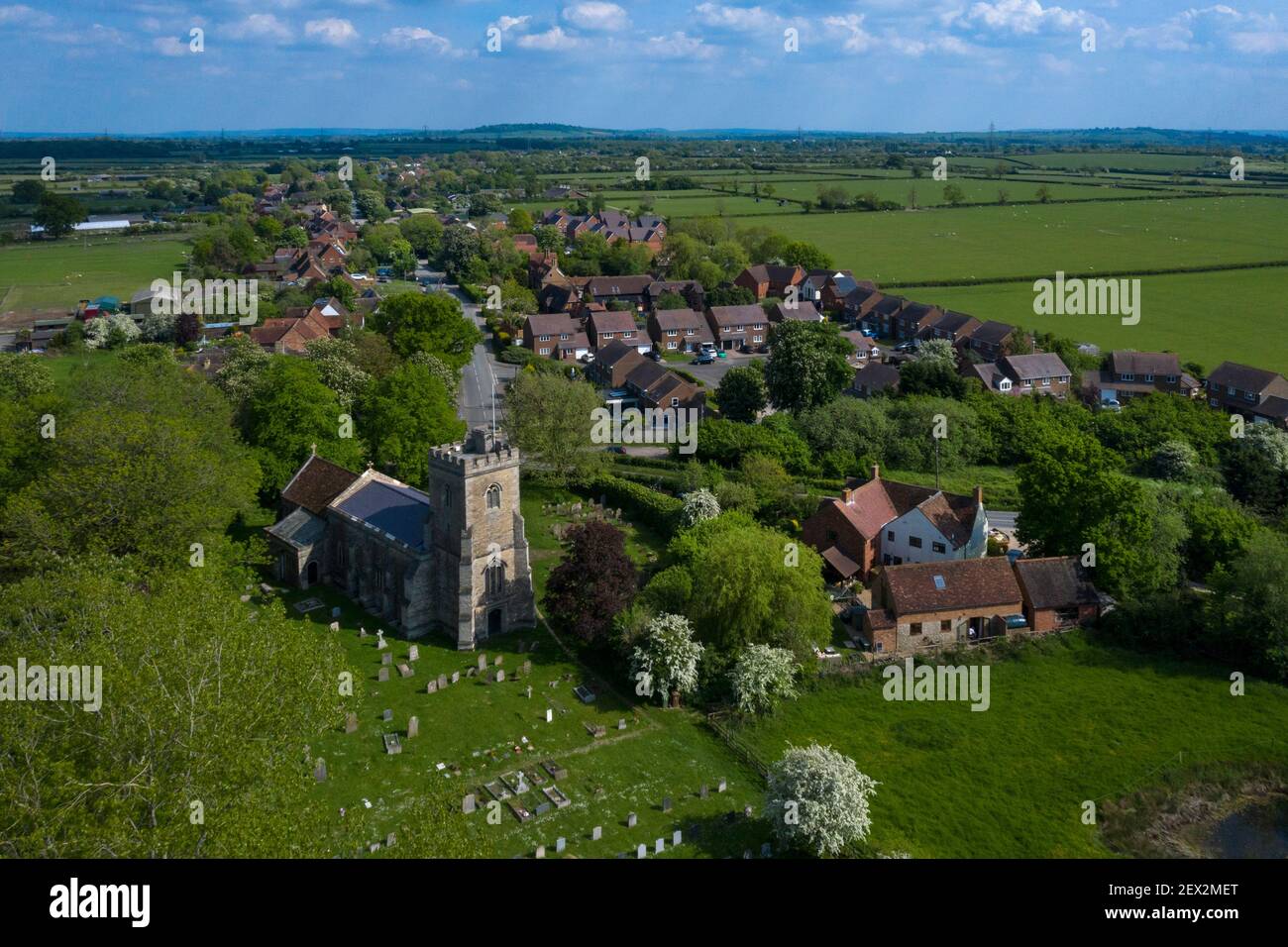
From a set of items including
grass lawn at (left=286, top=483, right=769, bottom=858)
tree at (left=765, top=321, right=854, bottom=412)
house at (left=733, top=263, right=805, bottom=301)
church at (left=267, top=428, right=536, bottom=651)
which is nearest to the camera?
grass lawn at (left=286, top=483, right=769, bottom=858)

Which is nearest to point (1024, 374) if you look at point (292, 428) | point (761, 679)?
point (761, 679)

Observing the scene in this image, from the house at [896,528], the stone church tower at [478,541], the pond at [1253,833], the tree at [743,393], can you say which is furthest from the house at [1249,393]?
the stone church tower at [478,541]

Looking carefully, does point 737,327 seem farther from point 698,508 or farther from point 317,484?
point 317,484

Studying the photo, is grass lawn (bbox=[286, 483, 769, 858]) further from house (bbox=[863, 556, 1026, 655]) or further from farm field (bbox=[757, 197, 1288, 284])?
farm field (bbox=[757, 197, 1288, 284])

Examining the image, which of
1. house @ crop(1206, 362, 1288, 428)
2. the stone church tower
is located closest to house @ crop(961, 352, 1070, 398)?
house @ crop(1206, 362, 1288, 428)

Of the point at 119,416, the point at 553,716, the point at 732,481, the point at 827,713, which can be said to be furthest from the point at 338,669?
the point at 732,481

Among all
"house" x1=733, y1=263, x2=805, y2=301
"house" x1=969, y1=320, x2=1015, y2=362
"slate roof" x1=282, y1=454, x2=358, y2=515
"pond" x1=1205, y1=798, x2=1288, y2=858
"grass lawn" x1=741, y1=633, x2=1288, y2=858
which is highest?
"house" x1=733, y1=263, x2=805, y2=301
